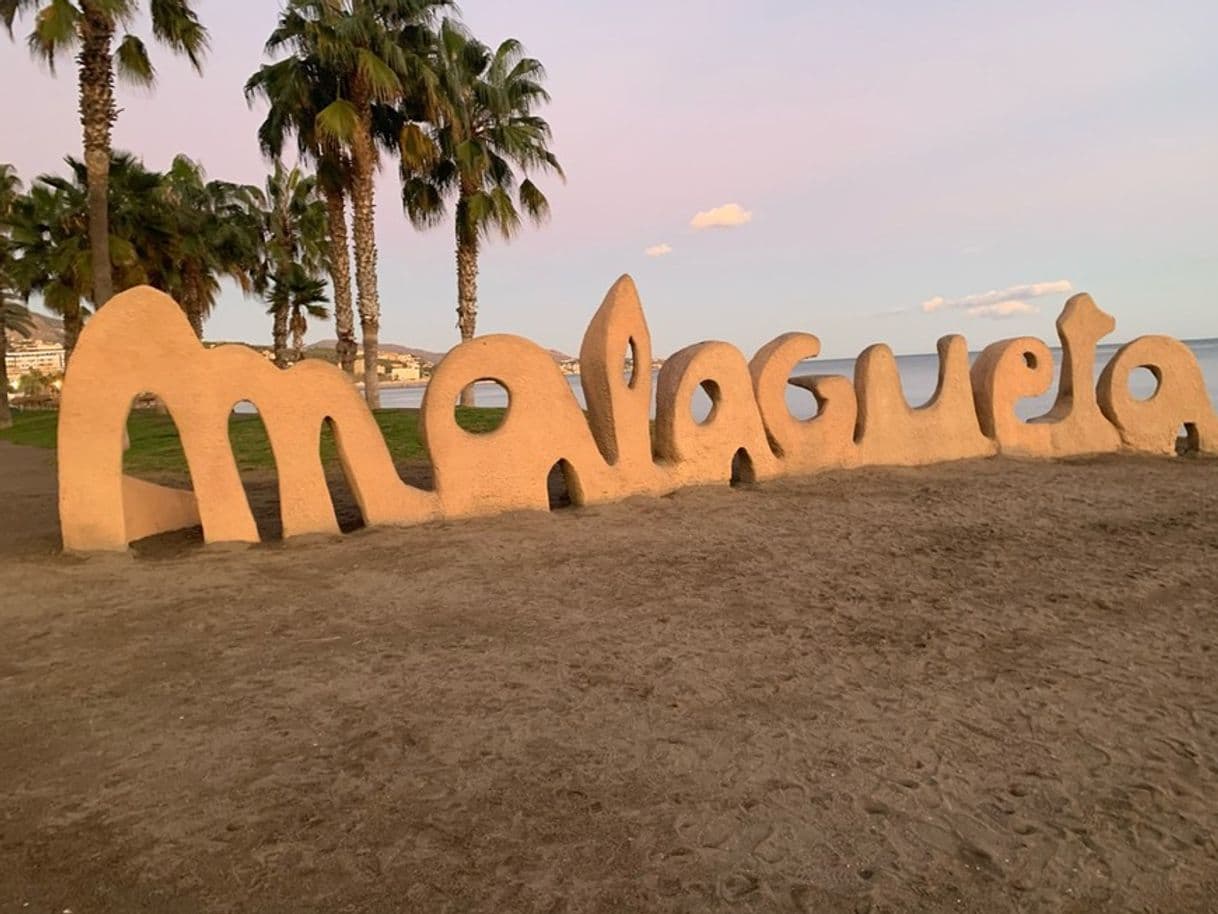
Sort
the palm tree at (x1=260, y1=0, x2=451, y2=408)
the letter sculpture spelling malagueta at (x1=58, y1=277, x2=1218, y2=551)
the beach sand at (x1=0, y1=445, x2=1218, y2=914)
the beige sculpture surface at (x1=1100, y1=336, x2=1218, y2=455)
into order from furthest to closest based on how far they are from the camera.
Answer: the palm tree at (x1=260, y1=0, x2=451, y2=408), the beige sculpture surface at (x1=1100, y1=336, x2=1218, y2=455), the letter sculpture spelling malagueta at (x1=58, y1=277, x2=1218, y2=551), the beach sand at (x1=0, y1=445, x2=1218, y2=914)

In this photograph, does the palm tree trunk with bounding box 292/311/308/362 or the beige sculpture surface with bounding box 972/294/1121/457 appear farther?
the palm tree trunk with bounding box 292/311/308/362

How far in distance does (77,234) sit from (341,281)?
1119 cm

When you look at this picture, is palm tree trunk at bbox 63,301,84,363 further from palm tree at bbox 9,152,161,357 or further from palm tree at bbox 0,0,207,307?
palm tree at bbox 0,0,207,307

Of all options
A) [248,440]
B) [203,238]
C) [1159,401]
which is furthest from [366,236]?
[1159,401]

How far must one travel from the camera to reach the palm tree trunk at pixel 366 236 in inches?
698

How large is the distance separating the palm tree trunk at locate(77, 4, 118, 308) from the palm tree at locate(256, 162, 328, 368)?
14.2 meters

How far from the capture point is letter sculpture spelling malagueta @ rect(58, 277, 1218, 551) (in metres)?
6.61

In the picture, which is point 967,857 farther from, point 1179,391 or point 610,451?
point 1179,391

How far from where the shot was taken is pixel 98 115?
14.8 metres

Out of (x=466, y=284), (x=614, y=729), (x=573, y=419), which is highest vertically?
(x=466, y=284)

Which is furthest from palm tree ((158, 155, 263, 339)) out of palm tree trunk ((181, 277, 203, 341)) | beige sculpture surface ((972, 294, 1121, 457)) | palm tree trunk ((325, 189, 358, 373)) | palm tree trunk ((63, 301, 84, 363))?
beige sculpture surface ((972, 294, 1121, 457))

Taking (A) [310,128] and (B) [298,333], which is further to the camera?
(B) [298,333]

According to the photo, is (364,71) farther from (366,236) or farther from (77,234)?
(77,234)

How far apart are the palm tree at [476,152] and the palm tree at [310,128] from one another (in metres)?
1.74
